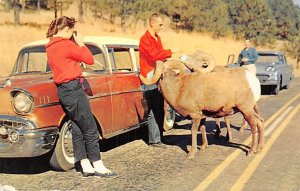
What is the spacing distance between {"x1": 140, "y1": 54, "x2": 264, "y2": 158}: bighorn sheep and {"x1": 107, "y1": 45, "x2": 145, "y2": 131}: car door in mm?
454

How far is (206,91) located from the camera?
687 cm

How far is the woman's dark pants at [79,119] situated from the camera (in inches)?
225

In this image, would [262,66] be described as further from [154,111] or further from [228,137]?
Answer: [154,111]

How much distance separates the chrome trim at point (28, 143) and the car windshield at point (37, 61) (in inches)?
67.8

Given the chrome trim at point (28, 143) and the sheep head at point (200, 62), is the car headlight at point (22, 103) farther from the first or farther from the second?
the sheep head at point (200, 62)

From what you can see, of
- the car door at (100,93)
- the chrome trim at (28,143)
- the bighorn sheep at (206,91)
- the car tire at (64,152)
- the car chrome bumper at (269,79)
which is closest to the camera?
the chrome trim at (28,143)

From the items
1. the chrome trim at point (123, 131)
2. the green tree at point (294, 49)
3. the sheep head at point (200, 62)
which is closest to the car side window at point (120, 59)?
the chrome trim at point (123, 131)

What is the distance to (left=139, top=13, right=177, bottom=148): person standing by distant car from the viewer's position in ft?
23.5

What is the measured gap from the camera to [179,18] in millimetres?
57594

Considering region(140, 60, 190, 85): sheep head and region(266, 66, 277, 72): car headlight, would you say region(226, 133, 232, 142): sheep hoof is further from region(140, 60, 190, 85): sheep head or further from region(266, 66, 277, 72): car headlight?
region(266, 66, 277, 72): car headlight

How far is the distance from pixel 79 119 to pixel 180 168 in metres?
1.62

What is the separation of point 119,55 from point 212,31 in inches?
2005

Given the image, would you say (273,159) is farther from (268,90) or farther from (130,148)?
(268,90)

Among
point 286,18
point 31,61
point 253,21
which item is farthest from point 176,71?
point 286,18
